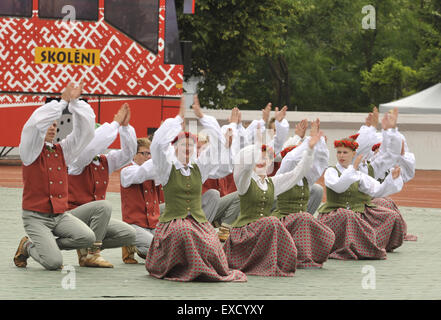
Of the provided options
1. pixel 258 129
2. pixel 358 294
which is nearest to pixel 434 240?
pixel 258 129

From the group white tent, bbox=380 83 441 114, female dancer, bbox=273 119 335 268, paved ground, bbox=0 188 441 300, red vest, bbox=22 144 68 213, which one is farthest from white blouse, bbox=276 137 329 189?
white tent, bbox=380 83 441 114

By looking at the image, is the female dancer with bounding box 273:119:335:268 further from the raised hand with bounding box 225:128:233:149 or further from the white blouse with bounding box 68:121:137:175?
the white blouse with bounding box 68:121:137:175

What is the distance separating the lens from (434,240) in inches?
571

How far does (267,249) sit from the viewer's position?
33.7 feet

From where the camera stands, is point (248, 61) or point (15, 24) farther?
point (248, 61)

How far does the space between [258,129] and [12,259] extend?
3.43 m

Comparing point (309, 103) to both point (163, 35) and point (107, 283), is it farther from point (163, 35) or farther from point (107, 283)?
point (107, 283)

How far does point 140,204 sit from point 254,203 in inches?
60.6

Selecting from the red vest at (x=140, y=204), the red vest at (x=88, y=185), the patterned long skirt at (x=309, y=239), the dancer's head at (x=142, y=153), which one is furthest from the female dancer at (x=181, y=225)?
the dancer's head at (x=142, y=153)

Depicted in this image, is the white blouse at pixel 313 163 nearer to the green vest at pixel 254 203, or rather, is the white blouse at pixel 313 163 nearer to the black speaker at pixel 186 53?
the green vest at pixel 254 203

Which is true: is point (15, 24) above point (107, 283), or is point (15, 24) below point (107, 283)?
above

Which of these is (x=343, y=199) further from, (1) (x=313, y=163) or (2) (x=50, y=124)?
(2) (x=50, y=124)

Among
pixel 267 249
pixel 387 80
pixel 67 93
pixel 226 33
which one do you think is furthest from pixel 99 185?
pixel 387 80

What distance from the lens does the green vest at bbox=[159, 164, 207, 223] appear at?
963cm
